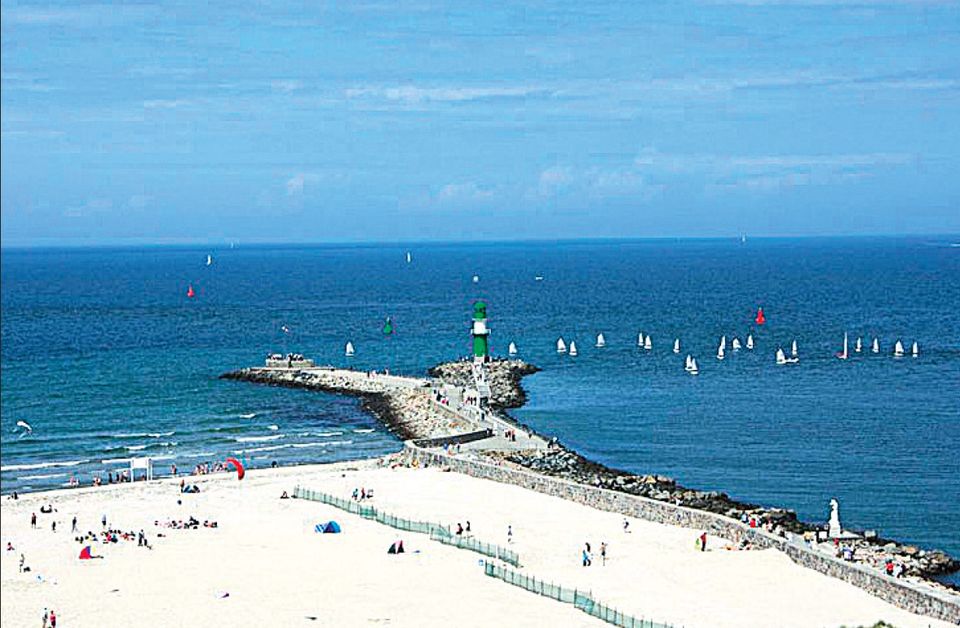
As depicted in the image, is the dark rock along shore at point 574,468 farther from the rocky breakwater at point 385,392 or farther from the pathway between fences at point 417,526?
the pathway between fences at point 417,526

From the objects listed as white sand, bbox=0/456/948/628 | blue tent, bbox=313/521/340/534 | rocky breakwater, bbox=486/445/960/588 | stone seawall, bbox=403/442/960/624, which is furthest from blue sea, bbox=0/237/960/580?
blue tent, bbox=313/521/340/534

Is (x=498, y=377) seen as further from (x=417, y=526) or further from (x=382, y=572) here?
(x=382, y=572)

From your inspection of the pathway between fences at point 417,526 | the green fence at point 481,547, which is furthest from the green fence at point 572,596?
the pathway between fences at point 417,526

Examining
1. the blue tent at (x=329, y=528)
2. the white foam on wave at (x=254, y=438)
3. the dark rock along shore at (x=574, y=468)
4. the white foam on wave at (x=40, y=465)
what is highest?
the blue tent at (x=329, y=528)

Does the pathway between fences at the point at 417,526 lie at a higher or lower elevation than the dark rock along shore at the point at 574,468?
higher

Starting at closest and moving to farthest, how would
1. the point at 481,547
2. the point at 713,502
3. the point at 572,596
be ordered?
the point at 572,596, the point at 481,547, the point at 713,502

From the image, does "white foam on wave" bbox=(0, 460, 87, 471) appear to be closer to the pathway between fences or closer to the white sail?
the pathway between fences

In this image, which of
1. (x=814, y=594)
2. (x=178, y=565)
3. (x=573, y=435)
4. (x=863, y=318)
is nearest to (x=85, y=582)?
(x=178, y=565)

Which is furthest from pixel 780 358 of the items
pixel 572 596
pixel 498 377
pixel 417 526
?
pixel 572 596
